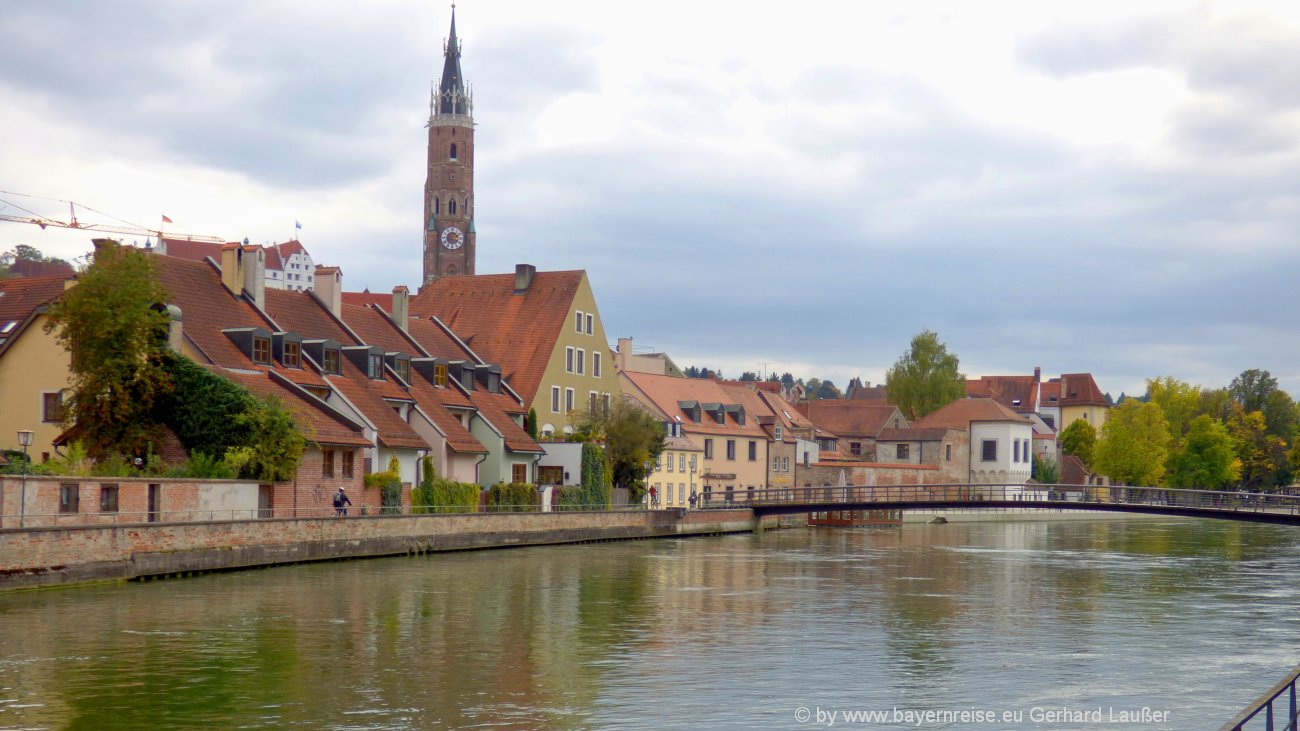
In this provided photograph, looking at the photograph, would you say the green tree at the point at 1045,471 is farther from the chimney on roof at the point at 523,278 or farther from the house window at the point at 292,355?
the house window at the point at 292,355

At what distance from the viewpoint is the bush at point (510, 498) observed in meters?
59.2

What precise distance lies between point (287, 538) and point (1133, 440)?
89624 mm

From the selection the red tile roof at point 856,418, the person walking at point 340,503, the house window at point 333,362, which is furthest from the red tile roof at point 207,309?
the red tile roof at point 856,418

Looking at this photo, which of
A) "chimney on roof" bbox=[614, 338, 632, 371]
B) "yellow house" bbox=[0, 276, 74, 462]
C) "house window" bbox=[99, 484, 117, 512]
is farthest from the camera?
"chimney on roof" bbox=[614, 338, 632, 371]

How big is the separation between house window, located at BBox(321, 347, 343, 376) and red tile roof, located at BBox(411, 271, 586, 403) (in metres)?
14.7

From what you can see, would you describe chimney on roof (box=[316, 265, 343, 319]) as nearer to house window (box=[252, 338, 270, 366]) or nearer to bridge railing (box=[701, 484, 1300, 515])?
house window (box=[252, 338, 270, 366])

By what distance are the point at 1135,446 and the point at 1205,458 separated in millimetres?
9214

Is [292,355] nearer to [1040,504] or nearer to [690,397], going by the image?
[1040,504]

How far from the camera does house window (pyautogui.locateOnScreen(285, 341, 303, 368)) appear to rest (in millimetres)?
55469

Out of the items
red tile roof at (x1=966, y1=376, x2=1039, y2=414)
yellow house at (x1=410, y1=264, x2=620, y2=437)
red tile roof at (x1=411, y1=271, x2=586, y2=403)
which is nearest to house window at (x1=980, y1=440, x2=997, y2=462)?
yellow house at (x1=410, y1=264, x2=620, y2=437)

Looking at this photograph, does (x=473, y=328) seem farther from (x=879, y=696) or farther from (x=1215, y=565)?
(x=879, y=696)

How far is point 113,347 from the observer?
151ft

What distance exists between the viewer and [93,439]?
4659cm

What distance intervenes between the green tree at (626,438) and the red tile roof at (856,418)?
41.1 metres
